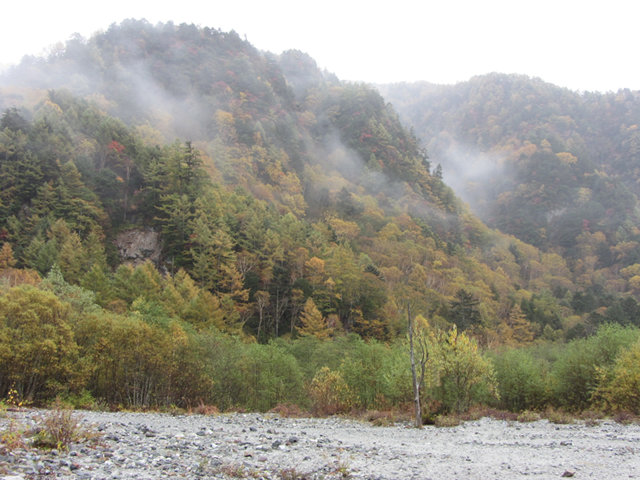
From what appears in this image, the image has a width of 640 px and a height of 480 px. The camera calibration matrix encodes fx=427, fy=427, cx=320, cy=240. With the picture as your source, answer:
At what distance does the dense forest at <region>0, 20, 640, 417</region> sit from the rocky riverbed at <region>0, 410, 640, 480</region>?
25.8 ft

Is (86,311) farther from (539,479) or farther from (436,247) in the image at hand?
(436,247)

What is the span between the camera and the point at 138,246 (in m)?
78.3

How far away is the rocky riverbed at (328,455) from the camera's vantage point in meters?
12.4

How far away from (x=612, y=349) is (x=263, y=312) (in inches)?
2011

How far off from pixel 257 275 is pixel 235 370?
3313cm

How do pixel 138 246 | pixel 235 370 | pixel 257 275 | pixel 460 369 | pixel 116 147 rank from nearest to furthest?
pixel 460 369
pixel 235 370
pixel 257 275
pixel 138 246
pixel 116 147

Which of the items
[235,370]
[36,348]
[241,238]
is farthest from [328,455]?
[241,238]

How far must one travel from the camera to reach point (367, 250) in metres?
110

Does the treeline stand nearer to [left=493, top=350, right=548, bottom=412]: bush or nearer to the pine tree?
[left=493, top=350, right=548, bottom=412]: bush

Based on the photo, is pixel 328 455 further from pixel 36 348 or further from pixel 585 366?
pixel 585 366

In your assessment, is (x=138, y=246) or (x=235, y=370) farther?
(x=138, y=246)

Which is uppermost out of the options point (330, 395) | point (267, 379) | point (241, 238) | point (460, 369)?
point (241, 238)

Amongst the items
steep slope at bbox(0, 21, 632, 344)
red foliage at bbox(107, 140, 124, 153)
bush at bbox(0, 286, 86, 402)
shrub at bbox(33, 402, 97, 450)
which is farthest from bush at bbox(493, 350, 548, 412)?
red foliage at bbox(107, 140, 124, 153)

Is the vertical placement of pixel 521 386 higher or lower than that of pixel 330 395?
higher
